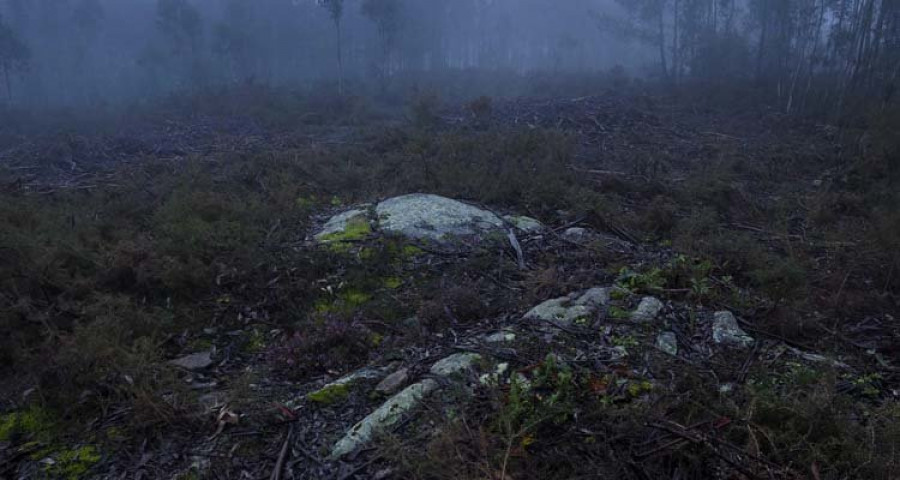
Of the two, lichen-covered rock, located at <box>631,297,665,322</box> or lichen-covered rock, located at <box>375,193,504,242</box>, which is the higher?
lichen-covered rock, located at <box>375,193,504,242</box>

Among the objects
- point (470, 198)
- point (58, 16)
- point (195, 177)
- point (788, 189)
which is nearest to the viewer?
point (470, 198)

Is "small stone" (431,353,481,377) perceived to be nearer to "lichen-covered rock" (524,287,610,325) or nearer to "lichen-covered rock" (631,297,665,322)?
"lichen-covered rock" (524,287,610,325)

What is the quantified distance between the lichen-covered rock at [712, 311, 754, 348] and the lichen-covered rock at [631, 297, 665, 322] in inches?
17.4

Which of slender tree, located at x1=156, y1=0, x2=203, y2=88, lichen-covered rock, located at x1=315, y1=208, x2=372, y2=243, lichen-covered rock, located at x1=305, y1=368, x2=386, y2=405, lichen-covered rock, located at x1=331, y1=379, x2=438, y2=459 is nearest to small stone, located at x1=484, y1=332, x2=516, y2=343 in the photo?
lichen-covered rock, located at x1=331, y1=379, x2=438, y2=459

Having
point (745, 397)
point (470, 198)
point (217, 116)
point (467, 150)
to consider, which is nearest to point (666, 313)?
point (745, 397)

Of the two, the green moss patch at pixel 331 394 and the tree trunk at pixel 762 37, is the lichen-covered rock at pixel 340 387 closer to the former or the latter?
the green moss patch at pixel 331 394

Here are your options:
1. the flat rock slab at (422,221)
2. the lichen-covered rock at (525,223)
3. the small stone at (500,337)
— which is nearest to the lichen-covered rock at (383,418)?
the small stone at (500,337)

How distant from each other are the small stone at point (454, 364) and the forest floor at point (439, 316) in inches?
7.6

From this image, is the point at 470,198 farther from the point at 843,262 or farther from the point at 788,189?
the point at 788,189

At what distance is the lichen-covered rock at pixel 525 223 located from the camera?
22.1 feet

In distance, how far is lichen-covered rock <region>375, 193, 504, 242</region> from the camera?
6.38m

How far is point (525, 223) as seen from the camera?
6.94m

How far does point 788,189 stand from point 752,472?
882 cm

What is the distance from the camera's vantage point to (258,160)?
33.8 ft
